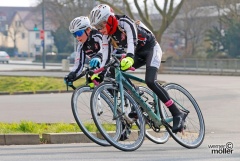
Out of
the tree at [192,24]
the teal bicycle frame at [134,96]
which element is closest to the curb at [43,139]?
the teal bicycle frame at [134,96]

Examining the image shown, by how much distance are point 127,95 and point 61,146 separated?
1535 mm

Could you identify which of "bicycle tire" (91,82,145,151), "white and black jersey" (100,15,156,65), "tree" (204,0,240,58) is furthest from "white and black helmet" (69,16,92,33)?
"tree" (204,0,240,58)

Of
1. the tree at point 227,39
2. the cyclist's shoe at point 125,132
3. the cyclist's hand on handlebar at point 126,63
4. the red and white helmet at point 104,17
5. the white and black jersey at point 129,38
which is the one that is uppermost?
the red and white helmet at point 104,17

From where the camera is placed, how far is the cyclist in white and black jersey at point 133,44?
8680 millimetres

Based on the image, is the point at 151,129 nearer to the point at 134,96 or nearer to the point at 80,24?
the point at 134,96

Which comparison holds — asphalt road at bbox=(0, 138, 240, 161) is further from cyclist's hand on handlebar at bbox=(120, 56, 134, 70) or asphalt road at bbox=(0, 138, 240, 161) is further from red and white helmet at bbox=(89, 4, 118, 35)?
red and white helmet at bbox=(89, 4, 118, 35)

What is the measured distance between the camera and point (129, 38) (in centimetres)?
868

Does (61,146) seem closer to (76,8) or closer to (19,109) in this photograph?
(19,109)

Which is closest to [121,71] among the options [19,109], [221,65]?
[19,109]

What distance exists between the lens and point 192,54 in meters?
68.8

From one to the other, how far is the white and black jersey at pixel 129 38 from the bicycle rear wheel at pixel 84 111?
1.76ft

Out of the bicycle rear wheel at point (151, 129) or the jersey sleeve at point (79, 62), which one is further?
the jersey sleeve at point (79, 62)

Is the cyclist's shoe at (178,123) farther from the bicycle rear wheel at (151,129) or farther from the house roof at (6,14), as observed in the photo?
the house roof at (6,14)

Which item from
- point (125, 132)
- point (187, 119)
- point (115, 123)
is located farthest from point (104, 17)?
point (187, 119)
